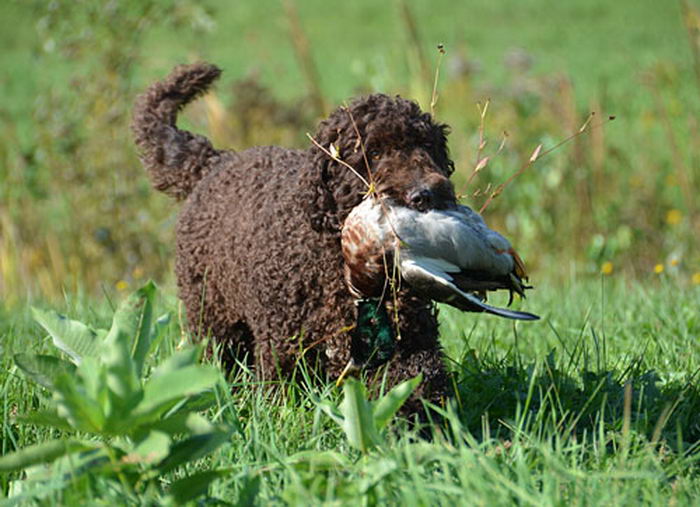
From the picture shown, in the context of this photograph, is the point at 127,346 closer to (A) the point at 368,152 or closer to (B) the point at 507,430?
(A) the point at 368,152

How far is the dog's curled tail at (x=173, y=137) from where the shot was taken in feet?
14.4

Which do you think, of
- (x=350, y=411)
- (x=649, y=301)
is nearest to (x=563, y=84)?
(x=649, y=301)

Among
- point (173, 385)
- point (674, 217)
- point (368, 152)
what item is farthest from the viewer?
point (674, 217)

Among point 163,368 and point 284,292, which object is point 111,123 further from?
point 163,368

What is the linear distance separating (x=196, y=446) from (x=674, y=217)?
6.10 metres

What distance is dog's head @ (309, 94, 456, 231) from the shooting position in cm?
294

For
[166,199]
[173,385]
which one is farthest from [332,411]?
[166,199]

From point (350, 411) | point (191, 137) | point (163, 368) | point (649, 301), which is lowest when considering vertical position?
point (649, 301)

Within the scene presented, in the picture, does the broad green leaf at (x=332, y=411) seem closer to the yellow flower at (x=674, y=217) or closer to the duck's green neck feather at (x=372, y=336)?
the duck's green neck feather at (x=372, y=336)

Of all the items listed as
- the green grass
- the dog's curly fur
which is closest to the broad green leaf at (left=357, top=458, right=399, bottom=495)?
the green grass

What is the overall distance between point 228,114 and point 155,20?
6.61 feet

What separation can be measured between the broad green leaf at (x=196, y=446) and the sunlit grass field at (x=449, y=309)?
87mm

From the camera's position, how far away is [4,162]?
7934mm

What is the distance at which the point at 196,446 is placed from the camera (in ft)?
6.82
